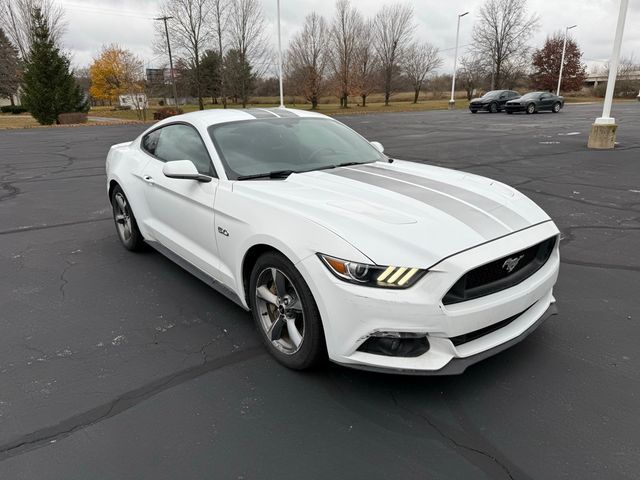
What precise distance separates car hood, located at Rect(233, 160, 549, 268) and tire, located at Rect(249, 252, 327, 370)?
1.24 ft

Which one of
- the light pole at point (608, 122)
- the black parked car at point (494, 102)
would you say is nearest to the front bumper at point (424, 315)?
the light pole at point (608, 122)

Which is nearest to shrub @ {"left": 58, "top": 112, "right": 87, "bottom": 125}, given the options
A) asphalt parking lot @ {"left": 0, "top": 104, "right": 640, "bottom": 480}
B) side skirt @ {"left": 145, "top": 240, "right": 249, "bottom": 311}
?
asphalt parking lot @ {"left": 0, "top": 104, "right": 640, "bottom": 480}

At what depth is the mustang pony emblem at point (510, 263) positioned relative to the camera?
259cm

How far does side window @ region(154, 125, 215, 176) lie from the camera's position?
12.1 ft

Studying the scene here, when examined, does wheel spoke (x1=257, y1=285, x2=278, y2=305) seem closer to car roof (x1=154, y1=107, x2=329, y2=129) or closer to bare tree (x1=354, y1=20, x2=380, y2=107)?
car roof (x1=154, y1=107, x2=329, y2=129)

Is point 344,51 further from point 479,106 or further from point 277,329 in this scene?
point 277,329

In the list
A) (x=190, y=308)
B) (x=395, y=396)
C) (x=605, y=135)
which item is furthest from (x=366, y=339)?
(x=605, y=135)

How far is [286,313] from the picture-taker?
285cm

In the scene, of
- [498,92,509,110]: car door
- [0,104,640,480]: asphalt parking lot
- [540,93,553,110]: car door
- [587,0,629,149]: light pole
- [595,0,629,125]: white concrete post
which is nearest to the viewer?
[0,104,640,480]: asphalt parking lot

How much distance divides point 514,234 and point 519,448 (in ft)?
3.75

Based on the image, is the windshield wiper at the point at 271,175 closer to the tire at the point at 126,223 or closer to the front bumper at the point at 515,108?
the tire at the point at 126,223

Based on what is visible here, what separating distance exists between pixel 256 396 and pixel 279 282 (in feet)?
2.21

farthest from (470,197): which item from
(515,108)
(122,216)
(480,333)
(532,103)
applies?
→ (532,103)

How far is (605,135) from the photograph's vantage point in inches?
515
